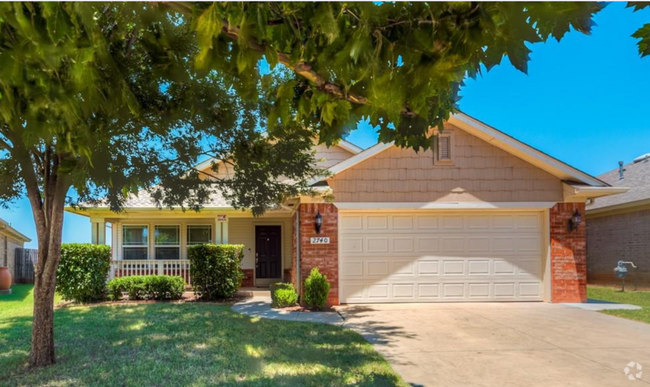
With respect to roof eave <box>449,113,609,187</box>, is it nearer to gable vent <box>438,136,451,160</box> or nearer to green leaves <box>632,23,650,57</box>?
gable vent <box>438,136,451,160</box>

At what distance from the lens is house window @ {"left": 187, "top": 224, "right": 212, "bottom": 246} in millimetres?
15719

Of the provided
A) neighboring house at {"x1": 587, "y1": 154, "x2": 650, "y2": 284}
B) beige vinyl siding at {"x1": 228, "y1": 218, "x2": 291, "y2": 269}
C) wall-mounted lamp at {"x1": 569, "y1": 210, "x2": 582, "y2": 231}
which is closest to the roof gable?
wall-mounted lamp at {"x1": 569, "y1": 210, "x2": 582, "y2": 231}

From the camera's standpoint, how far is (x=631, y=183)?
17.3 metres

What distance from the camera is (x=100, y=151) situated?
5945mm

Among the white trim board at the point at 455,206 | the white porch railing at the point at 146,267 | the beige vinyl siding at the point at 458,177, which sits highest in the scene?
the beige vinyl siding at the point at 458,177

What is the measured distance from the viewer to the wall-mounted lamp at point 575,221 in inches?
437

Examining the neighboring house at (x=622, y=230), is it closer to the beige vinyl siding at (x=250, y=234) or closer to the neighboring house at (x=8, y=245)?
the beige vinyl siding at (x=250, y=234)

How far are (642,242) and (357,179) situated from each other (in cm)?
1069

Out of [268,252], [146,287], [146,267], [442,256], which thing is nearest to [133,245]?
[146,267]

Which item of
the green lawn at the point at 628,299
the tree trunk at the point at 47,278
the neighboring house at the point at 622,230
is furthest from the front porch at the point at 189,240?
the neighboring house at the point at 622,230

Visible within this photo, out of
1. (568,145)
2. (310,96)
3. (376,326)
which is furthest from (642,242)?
(310,96)

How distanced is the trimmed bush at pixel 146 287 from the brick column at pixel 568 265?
33.2ft

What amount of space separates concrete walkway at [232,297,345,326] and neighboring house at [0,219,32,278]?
12077 mm

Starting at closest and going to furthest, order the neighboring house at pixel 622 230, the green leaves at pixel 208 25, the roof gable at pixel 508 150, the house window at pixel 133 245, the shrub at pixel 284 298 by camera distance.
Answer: the green leaves at pixel 208 25, the shrub at pixel 284 298, the roof gable at pixel 508 150, the neighboring house at pixel 622 230, the house window at pixel 133 245
